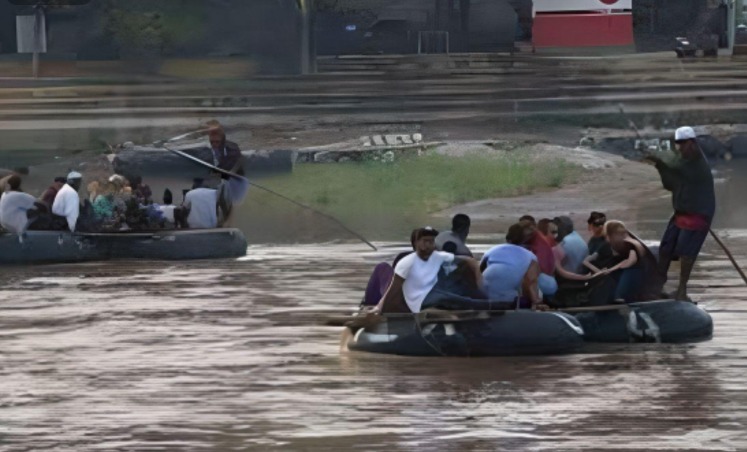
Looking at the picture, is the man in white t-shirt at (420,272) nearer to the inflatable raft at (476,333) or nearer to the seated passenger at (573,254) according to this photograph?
the inflatable raft at (476,333)

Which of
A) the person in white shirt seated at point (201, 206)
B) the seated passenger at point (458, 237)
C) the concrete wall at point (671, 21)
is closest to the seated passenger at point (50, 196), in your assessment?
Answer: the person in white shirt seated at point (201, 206)

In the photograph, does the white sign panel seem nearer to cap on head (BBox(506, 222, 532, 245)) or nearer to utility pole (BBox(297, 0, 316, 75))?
utility pole (BBox(297, 0, 316, 75))

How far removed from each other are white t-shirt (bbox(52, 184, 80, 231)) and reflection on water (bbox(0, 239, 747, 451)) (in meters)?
4.11

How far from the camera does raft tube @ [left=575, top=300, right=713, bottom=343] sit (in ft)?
57.5

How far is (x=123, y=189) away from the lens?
27.7 metres

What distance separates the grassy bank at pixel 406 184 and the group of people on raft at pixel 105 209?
242 inches

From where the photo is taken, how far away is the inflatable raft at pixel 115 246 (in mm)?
26484

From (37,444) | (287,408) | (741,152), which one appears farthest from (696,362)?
(741,152)

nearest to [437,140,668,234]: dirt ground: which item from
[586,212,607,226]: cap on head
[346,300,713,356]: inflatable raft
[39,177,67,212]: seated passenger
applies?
[39,177,67,212]: seated passenger

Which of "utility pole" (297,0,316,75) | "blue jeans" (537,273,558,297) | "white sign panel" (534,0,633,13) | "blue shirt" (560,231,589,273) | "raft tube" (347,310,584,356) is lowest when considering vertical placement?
"raft tube" (347,310,584,356)

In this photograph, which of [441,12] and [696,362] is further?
[441,12]

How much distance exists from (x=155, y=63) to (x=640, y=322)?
2494cm

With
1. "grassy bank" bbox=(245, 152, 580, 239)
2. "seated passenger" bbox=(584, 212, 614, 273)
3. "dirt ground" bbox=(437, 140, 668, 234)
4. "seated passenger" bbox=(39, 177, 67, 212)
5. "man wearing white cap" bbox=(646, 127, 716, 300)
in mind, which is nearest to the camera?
"seated passenger" bbox=(584, 212, 614, 273)

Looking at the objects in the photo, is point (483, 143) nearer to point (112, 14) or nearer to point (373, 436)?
point (112, 14)
